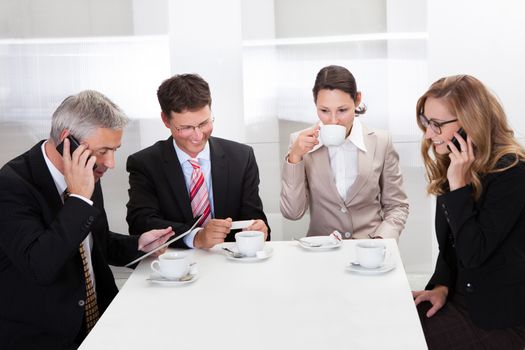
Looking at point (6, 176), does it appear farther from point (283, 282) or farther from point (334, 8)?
point (334, 8)

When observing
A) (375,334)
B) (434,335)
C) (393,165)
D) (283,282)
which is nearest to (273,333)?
(375,334)

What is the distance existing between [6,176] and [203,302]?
29.5 inches

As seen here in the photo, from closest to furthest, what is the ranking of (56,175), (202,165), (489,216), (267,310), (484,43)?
(267,310), (489,216), (56,175), (202,165), (484,43)

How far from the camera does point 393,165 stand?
3.28 meters

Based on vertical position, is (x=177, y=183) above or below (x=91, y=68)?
below

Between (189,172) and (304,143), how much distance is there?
0.52m

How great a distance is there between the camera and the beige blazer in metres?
3.18

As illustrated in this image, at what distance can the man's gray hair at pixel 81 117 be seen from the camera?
2279mm

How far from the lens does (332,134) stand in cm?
295

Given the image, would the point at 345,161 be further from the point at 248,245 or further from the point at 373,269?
the point at 373,269

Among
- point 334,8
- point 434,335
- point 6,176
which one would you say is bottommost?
point 434,335

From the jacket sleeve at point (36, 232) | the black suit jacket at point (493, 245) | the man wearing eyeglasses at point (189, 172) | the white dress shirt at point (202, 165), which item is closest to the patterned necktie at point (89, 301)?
the jacket sleeve at point (36, 232)

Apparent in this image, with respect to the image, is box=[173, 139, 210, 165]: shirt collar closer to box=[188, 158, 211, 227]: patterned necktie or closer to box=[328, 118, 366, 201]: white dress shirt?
box=[188, 158, 211, 227]: patterned necktie

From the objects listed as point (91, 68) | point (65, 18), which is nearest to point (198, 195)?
point (91, 68)
